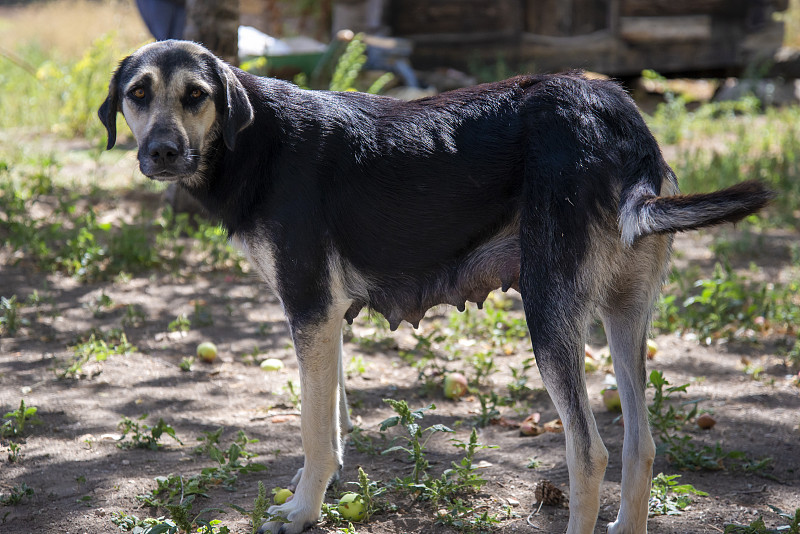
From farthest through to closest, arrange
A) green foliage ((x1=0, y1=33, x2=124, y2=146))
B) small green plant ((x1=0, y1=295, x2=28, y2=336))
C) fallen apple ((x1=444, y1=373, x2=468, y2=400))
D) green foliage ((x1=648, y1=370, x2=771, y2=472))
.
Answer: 1. green foliage ((x1=0, y1=33, x2=124, y2=146))
2. small green plant ((x1=0, y1=295, x2=28, y2=336))
3. fallen apple ((x1=444, y1=373, x2=468, y2=400))
4. green foliage ((x1=648, y1=370, x2=771, y2=472))

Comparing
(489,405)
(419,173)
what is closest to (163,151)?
(419,173)

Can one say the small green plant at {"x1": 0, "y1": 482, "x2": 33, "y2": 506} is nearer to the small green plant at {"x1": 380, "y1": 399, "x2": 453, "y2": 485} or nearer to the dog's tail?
the small green plant at {"x1": 380, "y1": 399, "x2": 453, "y2": 485}

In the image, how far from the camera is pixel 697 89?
13.9 meters

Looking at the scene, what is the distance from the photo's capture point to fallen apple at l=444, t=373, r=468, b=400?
4.18m

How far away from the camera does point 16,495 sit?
3105 mm

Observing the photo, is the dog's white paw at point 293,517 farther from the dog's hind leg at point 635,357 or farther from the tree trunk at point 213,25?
the tree trunk at point 213,25

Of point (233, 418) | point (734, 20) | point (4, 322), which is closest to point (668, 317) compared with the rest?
point (233, 418)

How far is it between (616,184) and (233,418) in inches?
93.4

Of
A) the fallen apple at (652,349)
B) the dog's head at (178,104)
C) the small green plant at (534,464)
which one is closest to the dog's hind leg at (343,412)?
the small green plant at (534,464)

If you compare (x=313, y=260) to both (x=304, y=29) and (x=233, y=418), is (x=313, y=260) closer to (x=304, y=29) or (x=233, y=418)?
(x=233, y=418)

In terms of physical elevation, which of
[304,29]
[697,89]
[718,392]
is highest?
[304,29]

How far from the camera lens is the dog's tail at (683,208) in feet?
7.61

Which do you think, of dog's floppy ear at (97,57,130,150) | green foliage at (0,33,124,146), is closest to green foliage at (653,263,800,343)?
dog's floppy ear at (97,57,130,150)

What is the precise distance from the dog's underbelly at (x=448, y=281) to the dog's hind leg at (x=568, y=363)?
0.65ft
